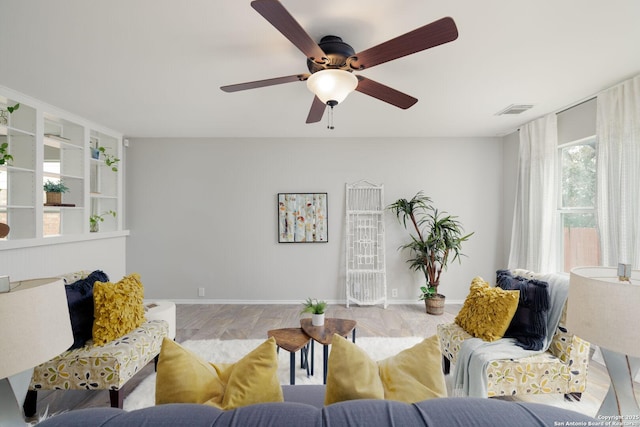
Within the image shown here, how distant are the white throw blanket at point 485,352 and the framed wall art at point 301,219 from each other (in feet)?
8.81

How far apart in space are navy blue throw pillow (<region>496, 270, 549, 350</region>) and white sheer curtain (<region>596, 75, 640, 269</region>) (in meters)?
1.19

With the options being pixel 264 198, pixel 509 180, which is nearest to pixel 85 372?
pixel 264 198

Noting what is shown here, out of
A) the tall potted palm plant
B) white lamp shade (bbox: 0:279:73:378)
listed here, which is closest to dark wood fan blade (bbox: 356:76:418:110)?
white lamp shade (bbox: 0:279:73:378)

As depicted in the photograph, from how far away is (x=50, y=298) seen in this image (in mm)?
1017

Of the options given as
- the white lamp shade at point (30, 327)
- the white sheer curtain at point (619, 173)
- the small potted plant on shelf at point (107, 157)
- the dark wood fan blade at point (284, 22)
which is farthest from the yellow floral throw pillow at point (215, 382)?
the small potted plant on shelf at point (107, 157)

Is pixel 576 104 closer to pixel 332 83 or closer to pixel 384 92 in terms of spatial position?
pixel 384 92

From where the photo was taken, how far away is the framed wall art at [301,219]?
4.55 m

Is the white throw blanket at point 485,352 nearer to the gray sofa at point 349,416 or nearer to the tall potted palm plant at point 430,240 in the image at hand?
the gray sofa at point 349,416

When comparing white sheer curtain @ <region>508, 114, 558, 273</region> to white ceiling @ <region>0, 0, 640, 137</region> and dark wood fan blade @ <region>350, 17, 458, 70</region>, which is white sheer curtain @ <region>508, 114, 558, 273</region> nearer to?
white ceiling @ <region>0, 0, 640, 137</region>

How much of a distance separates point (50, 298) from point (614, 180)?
4090mm

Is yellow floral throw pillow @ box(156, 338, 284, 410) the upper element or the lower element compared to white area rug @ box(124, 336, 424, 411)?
upper

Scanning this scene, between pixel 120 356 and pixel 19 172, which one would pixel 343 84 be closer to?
pixel 120 356

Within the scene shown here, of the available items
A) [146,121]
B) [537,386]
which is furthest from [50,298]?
[146,121]

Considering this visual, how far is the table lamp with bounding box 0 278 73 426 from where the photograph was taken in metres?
0.90
